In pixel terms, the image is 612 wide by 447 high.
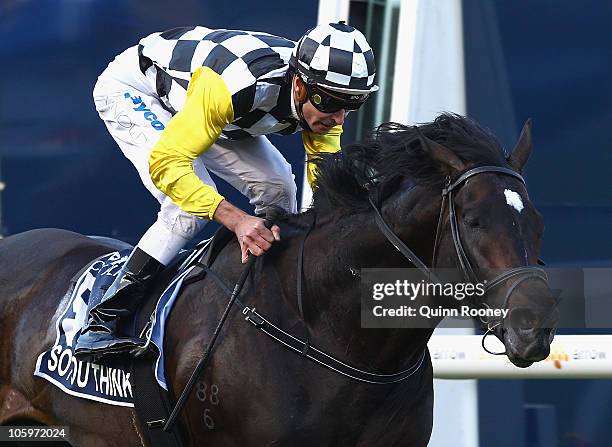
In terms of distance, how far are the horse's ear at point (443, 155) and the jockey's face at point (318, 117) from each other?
1.86ft

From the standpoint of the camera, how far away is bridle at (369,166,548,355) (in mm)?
3168

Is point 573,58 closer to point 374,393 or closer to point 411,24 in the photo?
point 411,24

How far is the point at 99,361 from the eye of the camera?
13.4 feet

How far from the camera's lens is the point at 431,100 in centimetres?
566

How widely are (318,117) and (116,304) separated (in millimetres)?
955

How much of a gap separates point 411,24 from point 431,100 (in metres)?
0.41

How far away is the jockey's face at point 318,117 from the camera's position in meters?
3.98

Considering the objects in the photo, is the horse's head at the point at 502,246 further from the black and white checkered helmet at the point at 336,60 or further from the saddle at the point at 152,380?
the saddle at the point at 152,380

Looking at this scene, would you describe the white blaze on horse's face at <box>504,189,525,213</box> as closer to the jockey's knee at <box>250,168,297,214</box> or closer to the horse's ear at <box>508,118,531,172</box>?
the horse's ear at <box>508,118,531,172</box>

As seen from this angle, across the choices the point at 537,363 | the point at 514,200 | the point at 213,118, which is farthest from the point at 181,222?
the point at 537,363

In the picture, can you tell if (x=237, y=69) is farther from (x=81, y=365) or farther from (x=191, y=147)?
(x=81, y=365)

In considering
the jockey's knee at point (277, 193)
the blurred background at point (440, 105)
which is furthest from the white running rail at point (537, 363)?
the jockey's knee at point (277, 193)

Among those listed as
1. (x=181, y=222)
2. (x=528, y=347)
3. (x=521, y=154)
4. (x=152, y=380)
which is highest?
(x=521, y=154)

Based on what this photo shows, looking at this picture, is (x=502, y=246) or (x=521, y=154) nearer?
(x=502, y=246)
